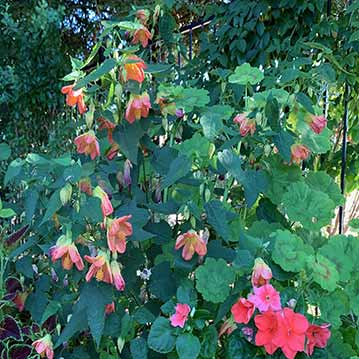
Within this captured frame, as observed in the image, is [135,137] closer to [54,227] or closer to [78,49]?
[54,227]

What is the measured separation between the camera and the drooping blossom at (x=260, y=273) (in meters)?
0.94

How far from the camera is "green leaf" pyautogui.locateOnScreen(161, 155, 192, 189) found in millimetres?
1024

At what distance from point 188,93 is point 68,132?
187 centimetres

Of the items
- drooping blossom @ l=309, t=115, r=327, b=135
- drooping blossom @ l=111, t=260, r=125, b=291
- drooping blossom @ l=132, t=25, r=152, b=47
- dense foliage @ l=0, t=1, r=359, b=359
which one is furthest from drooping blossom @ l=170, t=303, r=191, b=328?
drooping blossom @ l=132, t=25, r=152, b=47

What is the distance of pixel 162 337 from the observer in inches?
39.6

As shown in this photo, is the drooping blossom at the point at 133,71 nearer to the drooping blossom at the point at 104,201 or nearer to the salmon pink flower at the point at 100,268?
the drooping blossom at the point at 104,201

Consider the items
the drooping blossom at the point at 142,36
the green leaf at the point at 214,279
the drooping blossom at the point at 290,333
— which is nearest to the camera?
the drooping blossom at the point at 290,333

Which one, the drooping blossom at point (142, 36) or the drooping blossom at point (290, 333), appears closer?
the drooping blossom at point (290, 333)

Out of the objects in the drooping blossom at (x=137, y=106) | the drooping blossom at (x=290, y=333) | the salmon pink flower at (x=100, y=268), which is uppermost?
the drooping blossom at (x=137, y=106)

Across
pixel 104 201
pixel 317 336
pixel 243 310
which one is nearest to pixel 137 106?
pixel 104 201

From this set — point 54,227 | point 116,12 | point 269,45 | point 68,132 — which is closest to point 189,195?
point 54,227

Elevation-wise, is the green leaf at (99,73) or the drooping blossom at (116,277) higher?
the green leaf at (99,73)

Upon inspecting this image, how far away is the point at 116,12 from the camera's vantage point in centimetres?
409

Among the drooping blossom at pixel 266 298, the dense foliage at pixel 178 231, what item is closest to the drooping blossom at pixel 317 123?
the dense foliage at pixel 178 231
